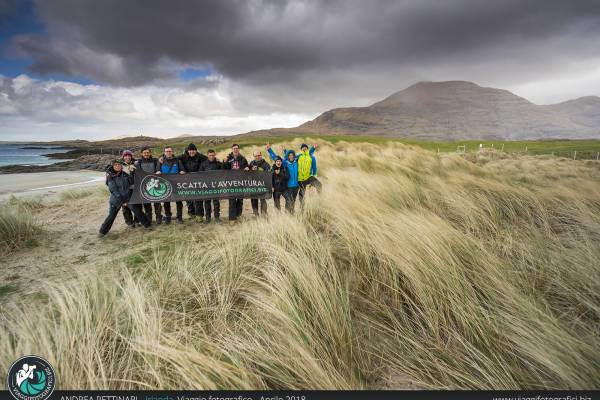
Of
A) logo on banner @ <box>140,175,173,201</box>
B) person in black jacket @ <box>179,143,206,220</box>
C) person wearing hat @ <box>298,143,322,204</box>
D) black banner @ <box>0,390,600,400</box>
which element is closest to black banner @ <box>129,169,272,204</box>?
logo on banner @ <box>140,175,173,201</box>

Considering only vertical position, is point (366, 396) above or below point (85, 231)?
above

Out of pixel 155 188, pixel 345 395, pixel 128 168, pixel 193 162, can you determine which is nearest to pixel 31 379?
pixel 345 395

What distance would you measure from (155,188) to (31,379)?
5.33 meters

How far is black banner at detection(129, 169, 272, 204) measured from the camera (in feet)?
19.8

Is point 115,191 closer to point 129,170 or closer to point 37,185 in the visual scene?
point 129,170

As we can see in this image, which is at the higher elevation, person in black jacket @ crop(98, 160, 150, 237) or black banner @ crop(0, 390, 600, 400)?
person in black jacket @ crop(98, 160, 150, 237)

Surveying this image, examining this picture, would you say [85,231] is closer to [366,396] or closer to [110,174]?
[110,174]

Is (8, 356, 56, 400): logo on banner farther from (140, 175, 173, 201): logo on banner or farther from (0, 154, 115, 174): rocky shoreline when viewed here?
(0, 154, 115, 174): rocky shoreline

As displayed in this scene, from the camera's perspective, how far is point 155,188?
6.13 metres

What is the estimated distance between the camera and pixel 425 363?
143 centimetres

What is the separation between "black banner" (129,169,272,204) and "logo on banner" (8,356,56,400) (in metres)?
5.13

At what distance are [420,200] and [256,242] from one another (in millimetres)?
A: 3320

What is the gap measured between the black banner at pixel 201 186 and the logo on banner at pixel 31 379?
5129 mm

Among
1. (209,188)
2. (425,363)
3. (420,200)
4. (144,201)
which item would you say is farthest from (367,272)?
(144,201)
